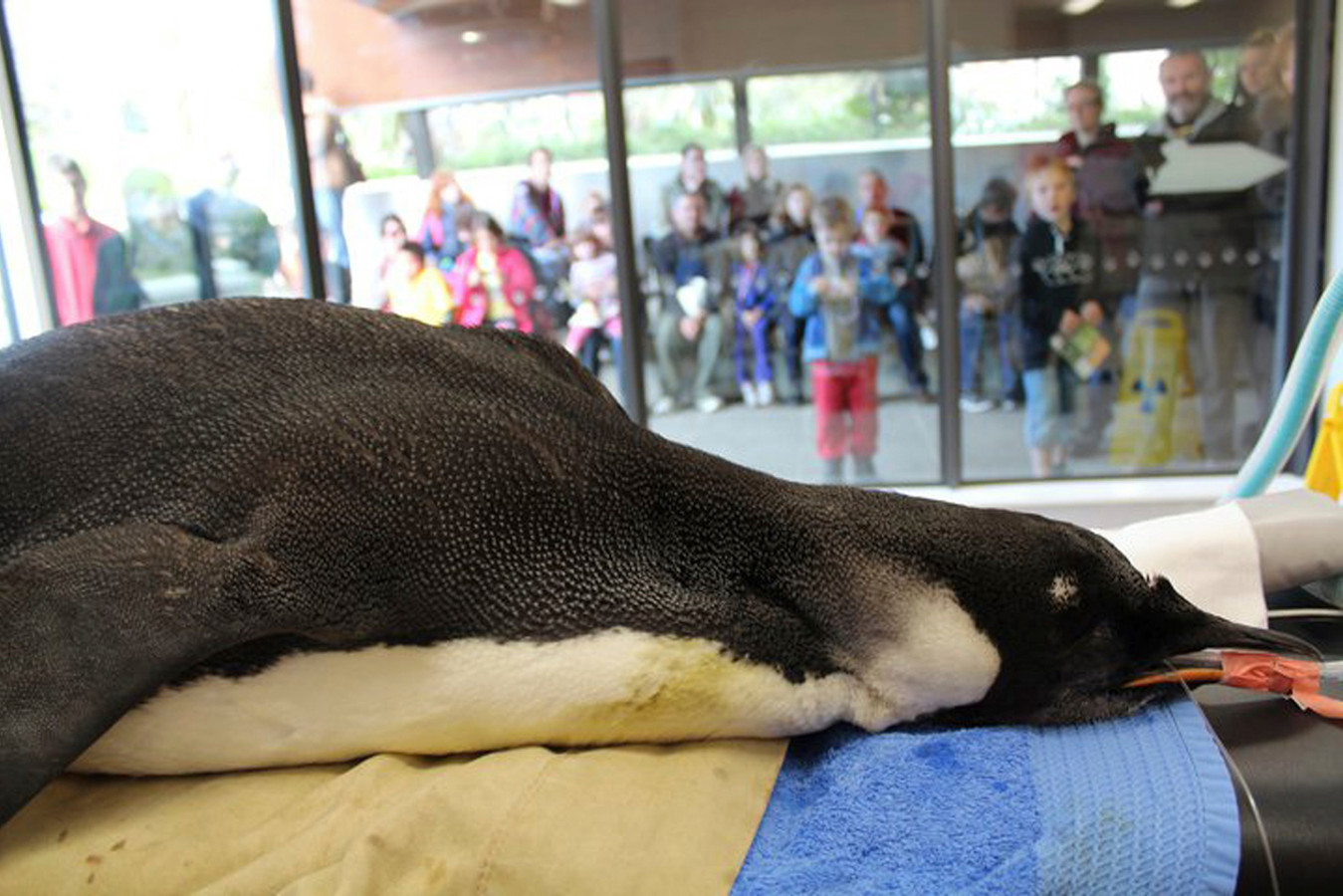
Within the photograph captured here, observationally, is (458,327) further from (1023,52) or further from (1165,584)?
(1023,52)

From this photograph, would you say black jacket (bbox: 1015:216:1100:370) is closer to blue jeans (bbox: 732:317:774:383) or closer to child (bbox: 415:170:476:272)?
blue jeans (bbox: 732:317:774:383)

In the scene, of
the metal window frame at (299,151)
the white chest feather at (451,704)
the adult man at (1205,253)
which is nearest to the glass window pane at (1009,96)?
the adult man at (1205,253)

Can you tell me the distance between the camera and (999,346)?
3.58m

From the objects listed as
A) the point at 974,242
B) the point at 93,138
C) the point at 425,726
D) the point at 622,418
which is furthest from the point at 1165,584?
the point at 93,138

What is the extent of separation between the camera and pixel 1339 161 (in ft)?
10.6

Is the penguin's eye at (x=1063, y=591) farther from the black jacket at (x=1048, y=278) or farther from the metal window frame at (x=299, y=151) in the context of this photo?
the metal window frame at (x=299, y=151)

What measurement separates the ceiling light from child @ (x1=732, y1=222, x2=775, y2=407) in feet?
3.56

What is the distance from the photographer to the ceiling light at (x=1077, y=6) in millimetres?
3352

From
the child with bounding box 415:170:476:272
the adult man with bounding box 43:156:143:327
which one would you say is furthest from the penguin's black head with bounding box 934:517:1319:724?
the adult man with bounding box 43:156:143:327

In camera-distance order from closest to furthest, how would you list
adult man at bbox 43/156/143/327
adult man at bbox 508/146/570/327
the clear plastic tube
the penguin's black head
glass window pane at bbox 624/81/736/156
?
the penguin's black head, the clear plastic tube, glass window pane at bbox 624/81/736/156, adult man at bbox 508/146/570/327, adult man at bbox 43/156/143/327

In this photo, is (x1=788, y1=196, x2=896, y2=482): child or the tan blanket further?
(x1=788, y1=196, x2=896, y2=482): child

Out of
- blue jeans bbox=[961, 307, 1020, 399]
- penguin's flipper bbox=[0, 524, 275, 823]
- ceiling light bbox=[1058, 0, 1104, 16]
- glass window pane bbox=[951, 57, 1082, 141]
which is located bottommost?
blue jeans bbox=[961, 307, 1020, 399]

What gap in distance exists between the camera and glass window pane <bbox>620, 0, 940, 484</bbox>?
351cm

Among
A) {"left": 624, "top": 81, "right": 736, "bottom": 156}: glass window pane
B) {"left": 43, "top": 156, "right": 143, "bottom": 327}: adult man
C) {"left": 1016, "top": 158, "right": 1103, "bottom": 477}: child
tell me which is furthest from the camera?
{"left": 43, "top": 156, "right": 143, "bottom": 327}: adult man
